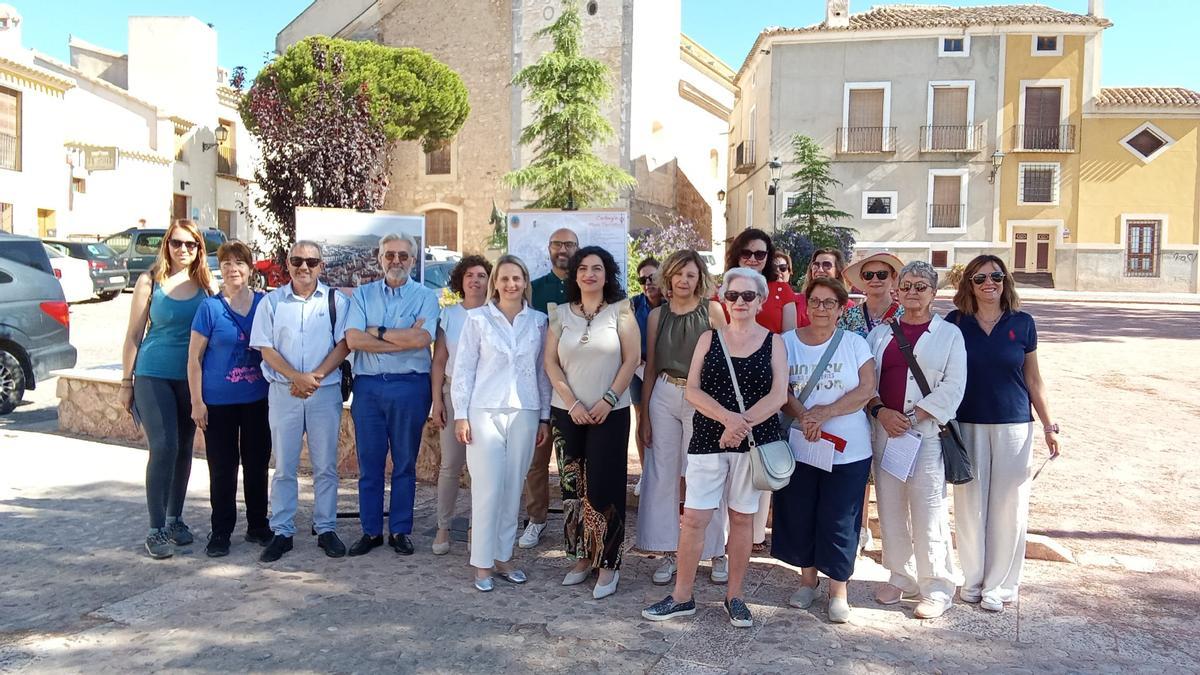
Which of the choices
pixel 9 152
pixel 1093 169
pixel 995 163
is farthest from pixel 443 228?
pixel 1093 169

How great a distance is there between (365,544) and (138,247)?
19.1m

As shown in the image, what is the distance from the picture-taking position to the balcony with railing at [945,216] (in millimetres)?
31844

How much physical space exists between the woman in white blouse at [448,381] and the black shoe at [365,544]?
0.31 m

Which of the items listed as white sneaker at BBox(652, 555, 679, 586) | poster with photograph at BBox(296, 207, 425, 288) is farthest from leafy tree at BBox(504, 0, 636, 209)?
white sneaker at BBox(652, 555, 679, 586)

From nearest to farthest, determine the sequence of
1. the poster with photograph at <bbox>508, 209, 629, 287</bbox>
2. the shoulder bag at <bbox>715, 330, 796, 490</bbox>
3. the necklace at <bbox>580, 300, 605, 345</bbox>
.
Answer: the shoulder bag at <bbox>715, 330, 796, 490</bbox> < the necklace at <bbox>580, 300, 605, 345</bbox> < the poster with photograph at <bbox>508, 209, 629, 287</bbox>

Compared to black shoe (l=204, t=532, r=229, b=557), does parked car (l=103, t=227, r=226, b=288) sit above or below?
above

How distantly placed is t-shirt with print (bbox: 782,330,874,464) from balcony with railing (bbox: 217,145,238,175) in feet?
113

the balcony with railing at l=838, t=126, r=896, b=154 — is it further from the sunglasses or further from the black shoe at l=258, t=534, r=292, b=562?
the black shoe at l=258, t=534, r=292, b=562

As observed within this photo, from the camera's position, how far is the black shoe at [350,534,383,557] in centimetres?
479

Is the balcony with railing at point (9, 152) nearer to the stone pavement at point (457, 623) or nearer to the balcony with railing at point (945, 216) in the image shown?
the stone pavement at point (457, 623)

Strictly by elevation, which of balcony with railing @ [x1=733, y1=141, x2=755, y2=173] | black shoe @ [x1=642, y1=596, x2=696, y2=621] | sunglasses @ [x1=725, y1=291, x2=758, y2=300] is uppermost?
balcony with railing @ [x1=733, y1=141, x2=755, y2=173]

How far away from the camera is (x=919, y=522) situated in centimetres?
416

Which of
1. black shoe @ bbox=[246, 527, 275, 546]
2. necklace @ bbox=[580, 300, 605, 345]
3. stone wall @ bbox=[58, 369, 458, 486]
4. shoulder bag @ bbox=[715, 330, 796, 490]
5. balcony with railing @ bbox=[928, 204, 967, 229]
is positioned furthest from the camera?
balcony with railing @ bbox=[928, 204, 967, 229]

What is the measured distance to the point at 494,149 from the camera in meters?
30.1
